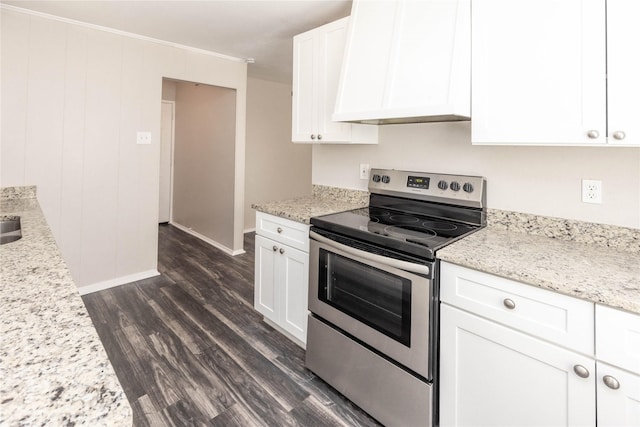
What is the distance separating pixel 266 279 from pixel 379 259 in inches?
43.7

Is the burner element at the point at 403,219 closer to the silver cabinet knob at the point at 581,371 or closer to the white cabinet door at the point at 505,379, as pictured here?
the white cabinet door at the point at 505,379

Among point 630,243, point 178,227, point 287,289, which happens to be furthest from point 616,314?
point 178,227

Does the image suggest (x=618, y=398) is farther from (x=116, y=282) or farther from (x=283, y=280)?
(x=116, y=282)

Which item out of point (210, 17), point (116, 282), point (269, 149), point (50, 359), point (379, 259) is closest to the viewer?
point (50, 359)

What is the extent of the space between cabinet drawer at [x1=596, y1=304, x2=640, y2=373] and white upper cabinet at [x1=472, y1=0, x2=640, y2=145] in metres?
0.62

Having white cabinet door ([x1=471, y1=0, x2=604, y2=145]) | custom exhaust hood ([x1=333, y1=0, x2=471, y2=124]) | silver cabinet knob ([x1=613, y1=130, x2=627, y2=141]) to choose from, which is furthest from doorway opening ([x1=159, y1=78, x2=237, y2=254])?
silver cabinet knob ([x1=613, y1=130, x2=627, y2=141])

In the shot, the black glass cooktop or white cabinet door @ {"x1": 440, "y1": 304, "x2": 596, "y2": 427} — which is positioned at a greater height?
the black glass cooktop

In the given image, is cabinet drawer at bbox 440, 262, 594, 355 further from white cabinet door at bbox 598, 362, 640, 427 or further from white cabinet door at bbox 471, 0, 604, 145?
white cabinet door at bbox 471, 0, 604, 145

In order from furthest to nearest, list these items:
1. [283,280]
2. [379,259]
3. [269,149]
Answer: [269,149] → [283,280] → [379,259]

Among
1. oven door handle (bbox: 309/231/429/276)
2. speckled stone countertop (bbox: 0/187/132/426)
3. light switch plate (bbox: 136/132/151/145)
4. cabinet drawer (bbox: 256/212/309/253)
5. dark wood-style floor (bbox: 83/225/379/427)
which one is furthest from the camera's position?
light switch plate (bbox: 136/132/151/145)

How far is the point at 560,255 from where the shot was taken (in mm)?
1372

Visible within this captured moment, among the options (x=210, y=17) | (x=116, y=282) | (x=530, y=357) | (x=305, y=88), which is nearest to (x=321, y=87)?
(x=305, y=88)

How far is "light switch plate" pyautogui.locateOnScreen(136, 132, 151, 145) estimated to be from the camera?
10.6 ft

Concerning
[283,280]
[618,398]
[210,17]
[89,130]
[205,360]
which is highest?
[210,17]
